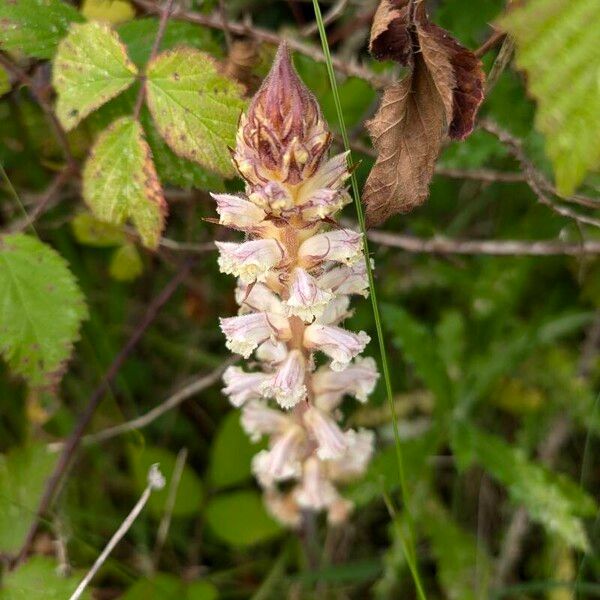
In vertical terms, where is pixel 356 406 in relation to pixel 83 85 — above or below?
below

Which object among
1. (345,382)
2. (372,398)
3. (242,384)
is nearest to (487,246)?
(372,398)

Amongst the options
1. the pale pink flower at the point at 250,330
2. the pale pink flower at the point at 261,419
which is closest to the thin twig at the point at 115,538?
the pale pink flower at the point at 261,419

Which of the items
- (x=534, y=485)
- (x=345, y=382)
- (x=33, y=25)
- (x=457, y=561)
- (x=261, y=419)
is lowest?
(x=457, y=561)

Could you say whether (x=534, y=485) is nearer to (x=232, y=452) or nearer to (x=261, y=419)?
(x=261, y=419)

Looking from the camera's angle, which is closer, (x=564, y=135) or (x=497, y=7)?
(x=564, y=135)

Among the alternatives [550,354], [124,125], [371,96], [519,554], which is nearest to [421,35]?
[124,125]

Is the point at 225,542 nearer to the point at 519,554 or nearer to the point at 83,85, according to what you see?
the point at 519,554
